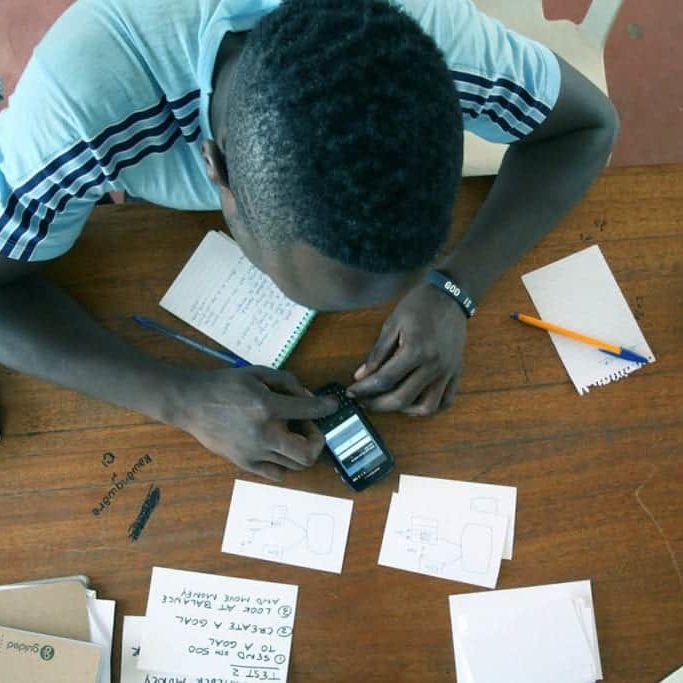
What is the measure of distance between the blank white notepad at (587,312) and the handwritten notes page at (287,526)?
0.33 meters

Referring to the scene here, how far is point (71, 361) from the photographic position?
79 cm

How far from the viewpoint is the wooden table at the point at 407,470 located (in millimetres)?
778

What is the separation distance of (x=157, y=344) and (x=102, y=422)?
0.11m

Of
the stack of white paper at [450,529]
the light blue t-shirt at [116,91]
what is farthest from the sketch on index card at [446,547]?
the light blue t-shirt at [116,91]

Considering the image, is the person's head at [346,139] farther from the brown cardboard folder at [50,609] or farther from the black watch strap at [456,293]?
the brown cardboard folder at [50,609]

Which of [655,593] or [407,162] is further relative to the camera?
[655,593]

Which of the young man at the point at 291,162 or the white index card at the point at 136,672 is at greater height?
the young man at the point at 291,162

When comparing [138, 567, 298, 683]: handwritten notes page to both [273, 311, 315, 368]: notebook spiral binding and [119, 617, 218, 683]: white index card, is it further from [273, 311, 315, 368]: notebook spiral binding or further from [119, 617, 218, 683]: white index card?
[273, 311, 315, 368]: notebook spiral binding

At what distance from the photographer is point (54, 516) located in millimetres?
792

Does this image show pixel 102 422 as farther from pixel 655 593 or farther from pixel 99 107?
pixel 655 593

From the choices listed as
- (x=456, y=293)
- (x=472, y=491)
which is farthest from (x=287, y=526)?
(x=456, y=293)

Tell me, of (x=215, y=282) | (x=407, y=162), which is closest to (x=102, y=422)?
(x=215, y=282)

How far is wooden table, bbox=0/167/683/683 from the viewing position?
0.78 m

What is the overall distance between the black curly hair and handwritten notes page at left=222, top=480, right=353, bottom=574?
0.37 meters
